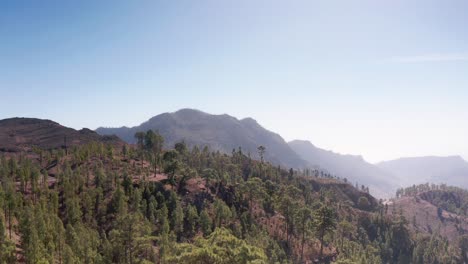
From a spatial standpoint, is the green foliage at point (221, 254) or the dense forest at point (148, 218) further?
the dense forest at point (148, 218)

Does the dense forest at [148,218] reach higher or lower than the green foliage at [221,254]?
lower

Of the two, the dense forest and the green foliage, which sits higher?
the green foliage

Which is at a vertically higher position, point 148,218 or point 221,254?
point 221,254

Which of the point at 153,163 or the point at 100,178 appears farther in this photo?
the point at 153,163

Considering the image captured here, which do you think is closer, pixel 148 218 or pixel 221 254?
pixel 221 254

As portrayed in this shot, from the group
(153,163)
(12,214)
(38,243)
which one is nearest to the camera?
(38,243)

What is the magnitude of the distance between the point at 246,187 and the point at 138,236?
92.0 meters

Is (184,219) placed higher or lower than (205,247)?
lower

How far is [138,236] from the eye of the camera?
50344 millimetres

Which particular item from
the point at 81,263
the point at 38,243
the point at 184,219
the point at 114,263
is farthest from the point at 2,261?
the point at 184,219

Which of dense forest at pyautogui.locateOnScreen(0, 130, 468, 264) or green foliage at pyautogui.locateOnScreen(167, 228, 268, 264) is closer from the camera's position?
green foliage at pyautogui.locateOnScreen(167, 228, 268, 264)

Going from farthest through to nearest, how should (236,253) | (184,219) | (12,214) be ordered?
1. (184,219)
2. (12,214)
3. (236,253)

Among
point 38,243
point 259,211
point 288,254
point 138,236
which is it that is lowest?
point 288,254

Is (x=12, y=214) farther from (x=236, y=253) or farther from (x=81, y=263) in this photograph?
(x=236, y=253)
